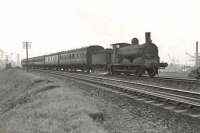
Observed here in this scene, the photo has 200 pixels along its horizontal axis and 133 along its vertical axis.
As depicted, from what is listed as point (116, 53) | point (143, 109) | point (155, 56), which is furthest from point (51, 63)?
point (143, 109)

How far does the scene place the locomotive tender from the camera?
21.6 metres

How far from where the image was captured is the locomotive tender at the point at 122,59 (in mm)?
21648

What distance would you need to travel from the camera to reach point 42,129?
23.8 feet

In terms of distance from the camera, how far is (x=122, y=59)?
25.2 meters

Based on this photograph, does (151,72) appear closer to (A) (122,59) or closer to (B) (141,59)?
(B) (141,59)

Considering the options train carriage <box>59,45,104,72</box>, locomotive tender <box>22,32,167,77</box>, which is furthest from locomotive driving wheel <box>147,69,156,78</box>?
train carriage <box>59,45,104,72</box>

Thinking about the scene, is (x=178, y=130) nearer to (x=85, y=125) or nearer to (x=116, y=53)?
(x=85, y=125)

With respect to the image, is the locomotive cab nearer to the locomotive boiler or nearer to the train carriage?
the locomotive boiler

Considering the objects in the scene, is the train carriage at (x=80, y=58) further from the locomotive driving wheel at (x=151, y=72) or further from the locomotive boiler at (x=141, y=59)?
the locomotive driving wheel at (x=151, y=72)

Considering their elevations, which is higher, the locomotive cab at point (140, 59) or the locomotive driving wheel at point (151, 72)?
the locomotive cab at point (140, 59)

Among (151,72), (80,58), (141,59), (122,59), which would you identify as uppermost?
(80,58)

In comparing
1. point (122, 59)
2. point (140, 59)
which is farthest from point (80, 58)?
point (140, 59)

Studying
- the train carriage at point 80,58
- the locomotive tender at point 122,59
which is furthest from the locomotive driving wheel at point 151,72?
the train carriage at point 80,58

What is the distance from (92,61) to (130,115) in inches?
932
